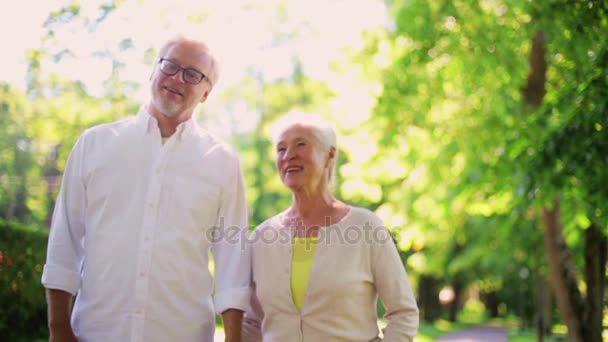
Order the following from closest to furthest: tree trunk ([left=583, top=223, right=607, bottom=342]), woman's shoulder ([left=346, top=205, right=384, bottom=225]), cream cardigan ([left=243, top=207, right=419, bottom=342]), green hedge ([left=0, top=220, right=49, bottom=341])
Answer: cream cardigan ([left=243, top=207, right=419, bottom=342]) → woman's shoulder ([left=346, top=205, right=384, bottom=225]) → green hedge ([left=0, top=220, right=49, bottom=341]) → tree trunk ([left=583, top=223, right=607, bottom=342])

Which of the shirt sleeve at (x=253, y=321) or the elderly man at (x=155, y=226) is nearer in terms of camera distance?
the elderly man at (x=155, y=226)

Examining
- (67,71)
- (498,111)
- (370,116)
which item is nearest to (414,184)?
(370,116)

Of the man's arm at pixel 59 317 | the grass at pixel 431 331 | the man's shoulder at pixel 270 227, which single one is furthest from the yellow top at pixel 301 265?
the grass at pixel 431 331

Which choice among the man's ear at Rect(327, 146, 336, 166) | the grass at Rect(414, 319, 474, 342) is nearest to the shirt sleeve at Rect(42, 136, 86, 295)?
the man's ear at Rect(327, 146, 336, 166)

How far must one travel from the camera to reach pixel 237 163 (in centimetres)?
277

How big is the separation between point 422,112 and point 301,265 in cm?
649

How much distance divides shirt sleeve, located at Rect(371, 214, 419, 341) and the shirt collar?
855 millimetres

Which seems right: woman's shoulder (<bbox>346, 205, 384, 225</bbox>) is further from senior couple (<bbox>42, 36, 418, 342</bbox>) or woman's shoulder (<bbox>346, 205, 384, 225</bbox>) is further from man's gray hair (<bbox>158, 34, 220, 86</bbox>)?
man's gray hair (<bbox>158, 34, 220, 86</bbox>)

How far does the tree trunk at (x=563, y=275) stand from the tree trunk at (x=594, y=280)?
0.32ft

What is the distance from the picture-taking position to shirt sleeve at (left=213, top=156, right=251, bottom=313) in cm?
264

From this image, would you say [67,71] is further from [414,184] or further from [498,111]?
[498,111]

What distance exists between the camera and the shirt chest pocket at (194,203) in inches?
101

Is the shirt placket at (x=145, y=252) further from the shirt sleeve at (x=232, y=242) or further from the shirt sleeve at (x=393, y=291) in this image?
the shirt sleeve at (x=393, y=291)

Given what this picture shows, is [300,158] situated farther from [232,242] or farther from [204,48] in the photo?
[204,48]
